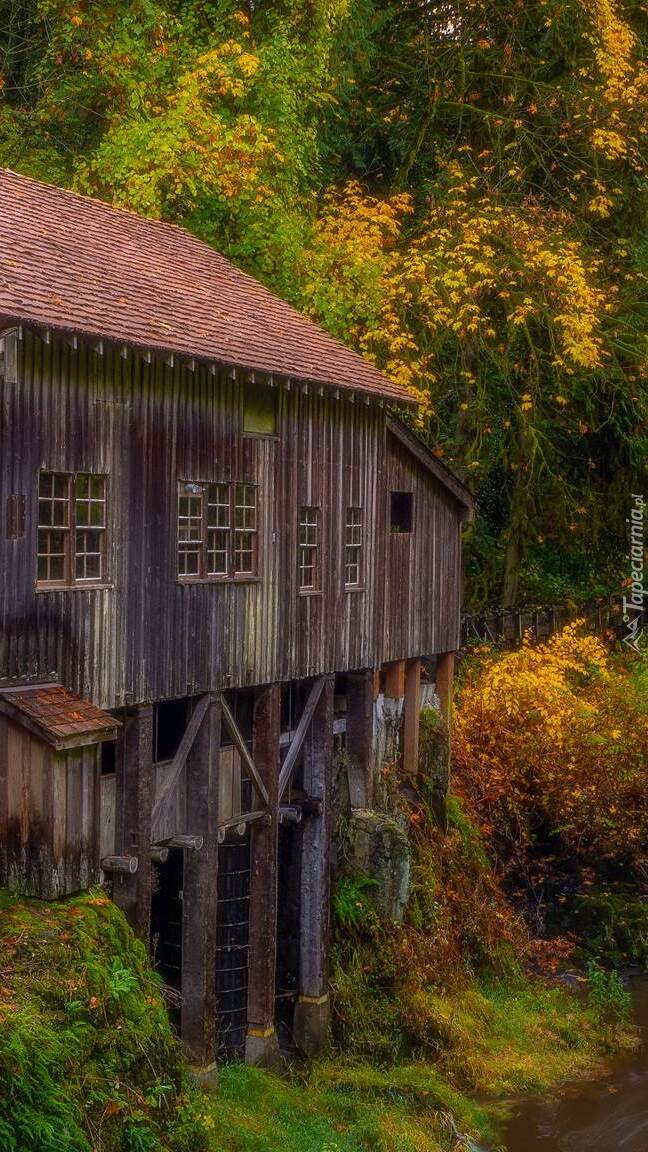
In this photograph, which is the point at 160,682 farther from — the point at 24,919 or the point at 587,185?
the point at 587,185

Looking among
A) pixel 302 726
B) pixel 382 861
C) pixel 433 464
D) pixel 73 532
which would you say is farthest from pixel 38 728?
pixel 433 464

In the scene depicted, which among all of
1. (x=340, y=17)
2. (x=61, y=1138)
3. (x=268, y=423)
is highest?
(x=340, y=17)

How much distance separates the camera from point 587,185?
2972cm

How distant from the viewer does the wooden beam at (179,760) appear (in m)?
16.0

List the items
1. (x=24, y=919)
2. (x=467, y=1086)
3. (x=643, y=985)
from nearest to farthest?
(x=24, y=919) < (x=467, y=1086) < (x=643, y=985)

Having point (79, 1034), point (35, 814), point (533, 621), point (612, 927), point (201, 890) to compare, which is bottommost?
point (612, 927)

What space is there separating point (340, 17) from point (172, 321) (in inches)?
512

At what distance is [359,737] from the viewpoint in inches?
834

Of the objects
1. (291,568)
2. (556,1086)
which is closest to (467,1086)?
(556,1086)

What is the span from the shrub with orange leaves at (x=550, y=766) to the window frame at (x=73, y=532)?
12444 millimetres

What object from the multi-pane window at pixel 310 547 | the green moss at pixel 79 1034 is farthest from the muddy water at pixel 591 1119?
the green moss at pixel 79 1034

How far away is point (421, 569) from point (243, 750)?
5.66 meters

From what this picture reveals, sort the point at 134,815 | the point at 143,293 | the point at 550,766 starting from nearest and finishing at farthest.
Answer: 1. the point at 134,815
2. the point at 143,293
3. the point at 550,766

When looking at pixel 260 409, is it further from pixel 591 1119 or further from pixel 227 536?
pixel 591 1119
